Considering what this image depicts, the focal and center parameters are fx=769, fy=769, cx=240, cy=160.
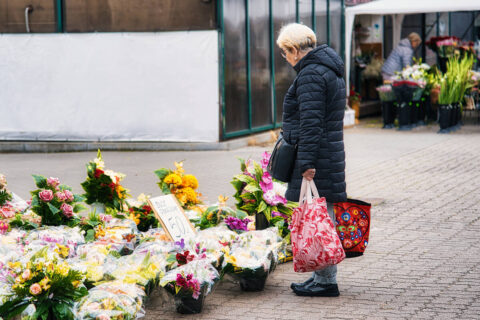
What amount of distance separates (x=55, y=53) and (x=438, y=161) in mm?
6920

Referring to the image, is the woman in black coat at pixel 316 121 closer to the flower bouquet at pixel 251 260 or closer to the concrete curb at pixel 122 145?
the flower bouquet at pixel 251 260

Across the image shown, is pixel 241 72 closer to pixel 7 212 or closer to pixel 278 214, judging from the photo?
pixel 278 214

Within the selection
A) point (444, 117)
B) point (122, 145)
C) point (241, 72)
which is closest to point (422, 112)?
point (444, 117)

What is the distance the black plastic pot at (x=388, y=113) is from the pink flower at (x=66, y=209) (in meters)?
11.5

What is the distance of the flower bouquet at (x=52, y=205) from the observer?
19.0 ft

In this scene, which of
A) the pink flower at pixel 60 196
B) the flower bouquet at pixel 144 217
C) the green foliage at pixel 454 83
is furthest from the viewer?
the green foliage at pixel 454 83

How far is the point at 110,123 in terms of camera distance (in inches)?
531

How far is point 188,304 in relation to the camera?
4695 mm

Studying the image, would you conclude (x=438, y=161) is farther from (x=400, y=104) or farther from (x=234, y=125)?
(x=400, y=104)

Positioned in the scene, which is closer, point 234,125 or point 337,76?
point 337,76

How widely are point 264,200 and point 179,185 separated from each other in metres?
0.84

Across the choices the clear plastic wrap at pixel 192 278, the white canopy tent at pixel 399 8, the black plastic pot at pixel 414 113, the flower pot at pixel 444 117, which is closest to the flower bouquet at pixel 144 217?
the clear plastic wrap at pixel 192 278

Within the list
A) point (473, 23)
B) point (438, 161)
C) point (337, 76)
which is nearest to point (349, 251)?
point (337, 76)

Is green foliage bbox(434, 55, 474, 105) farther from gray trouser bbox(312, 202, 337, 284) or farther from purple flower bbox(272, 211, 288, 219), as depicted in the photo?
gray trouser bbox(312, 202, 337, 284)
